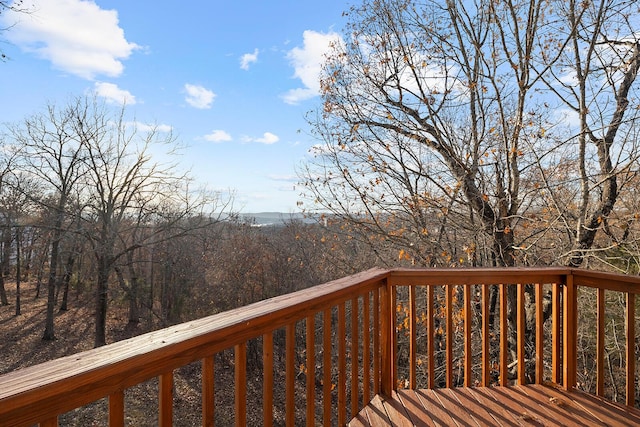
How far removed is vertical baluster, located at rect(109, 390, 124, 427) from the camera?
2.99 ft

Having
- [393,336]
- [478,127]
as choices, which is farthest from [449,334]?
[478,127]

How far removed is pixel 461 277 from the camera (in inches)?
104

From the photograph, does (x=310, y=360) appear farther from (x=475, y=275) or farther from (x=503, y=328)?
(x=503, y=328)

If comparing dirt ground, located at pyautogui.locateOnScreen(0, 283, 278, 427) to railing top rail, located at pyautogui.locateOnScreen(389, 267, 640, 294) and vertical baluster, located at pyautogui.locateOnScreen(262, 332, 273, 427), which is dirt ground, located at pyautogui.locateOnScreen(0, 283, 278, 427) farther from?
vertical baluster, located at pyautogui.locateOnScreen(262, 332, 273, 427)

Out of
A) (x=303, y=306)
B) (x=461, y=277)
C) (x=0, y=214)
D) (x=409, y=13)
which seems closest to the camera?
(x=303, y=306)

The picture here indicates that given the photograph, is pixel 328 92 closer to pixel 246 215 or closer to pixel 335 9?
pixel 335 9

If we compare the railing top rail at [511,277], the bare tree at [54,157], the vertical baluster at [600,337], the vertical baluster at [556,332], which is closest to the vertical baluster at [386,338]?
the railing top rail at [511,277]

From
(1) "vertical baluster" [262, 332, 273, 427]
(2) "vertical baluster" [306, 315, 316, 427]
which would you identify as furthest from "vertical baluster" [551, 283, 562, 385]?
(1) "vertical baluster" [262, 332, 273, 427]

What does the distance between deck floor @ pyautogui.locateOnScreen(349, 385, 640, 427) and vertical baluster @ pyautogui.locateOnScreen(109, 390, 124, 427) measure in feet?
5.04

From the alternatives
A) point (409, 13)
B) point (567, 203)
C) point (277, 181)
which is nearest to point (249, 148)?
point (277, 181)

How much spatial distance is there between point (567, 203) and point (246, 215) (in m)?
13.6

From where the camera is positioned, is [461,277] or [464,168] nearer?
[461,277]

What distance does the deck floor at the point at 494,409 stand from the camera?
2.24 metres

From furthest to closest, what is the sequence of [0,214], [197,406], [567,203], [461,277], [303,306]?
[0,214] < [197,406] < [567,203] < [461,277] < [303,306]
